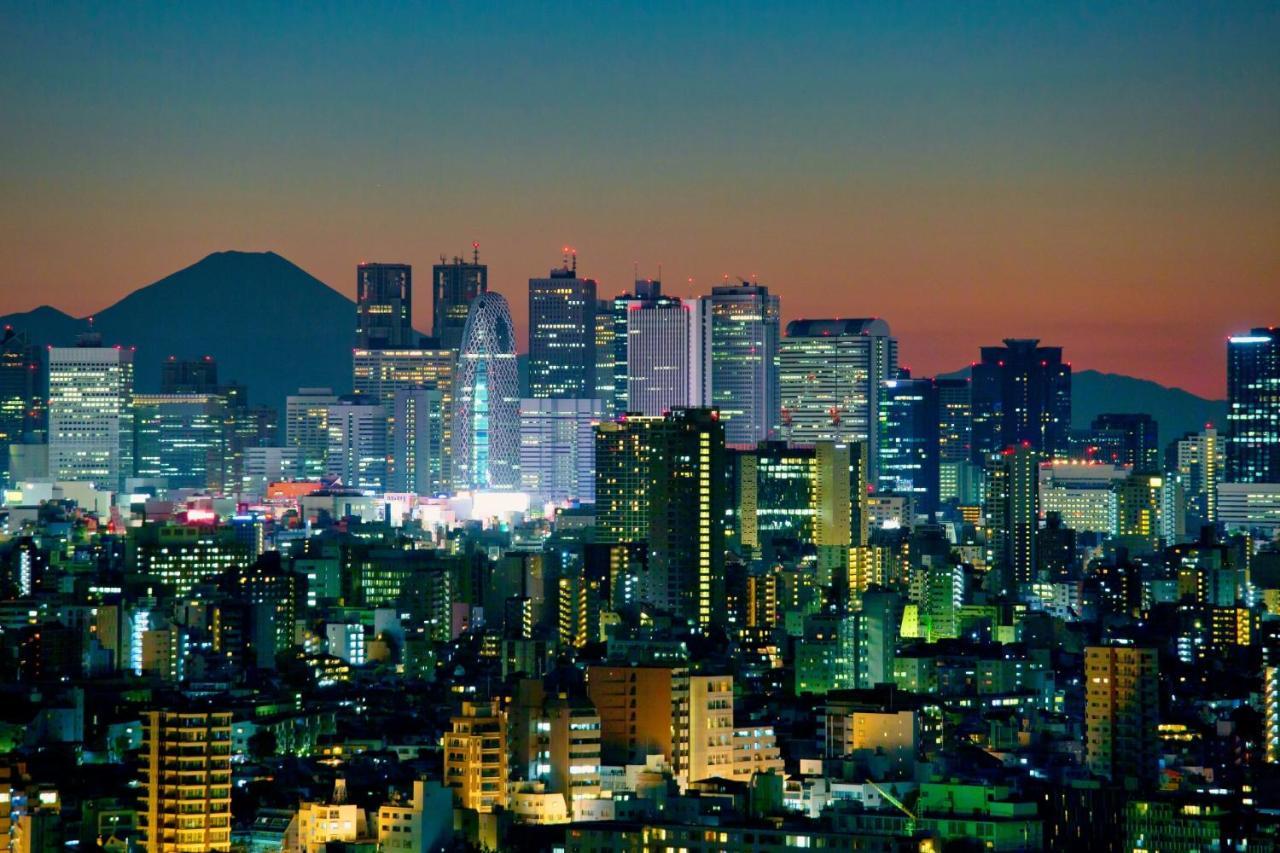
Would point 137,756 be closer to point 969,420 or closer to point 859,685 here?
point 859,685

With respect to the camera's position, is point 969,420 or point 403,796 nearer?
point 403,796

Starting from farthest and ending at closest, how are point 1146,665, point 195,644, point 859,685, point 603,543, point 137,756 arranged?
point 603,543 < point 195,644 < point 859,685 < point 1146,665 < point 137,756

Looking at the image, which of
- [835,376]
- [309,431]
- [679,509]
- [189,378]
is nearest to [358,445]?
[309,431]

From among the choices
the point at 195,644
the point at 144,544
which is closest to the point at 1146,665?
the point at 195,644

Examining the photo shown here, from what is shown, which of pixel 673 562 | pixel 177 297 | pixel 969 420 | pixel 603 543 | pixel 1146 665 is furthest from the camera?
pixel 177 297

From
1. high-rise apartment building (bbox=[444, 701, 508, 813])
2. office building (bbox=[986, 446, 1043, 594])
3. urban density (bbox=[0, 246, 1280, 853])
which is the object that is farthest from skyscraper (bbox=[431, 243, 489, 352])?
high-rise apartment building (bbox=[444, 701, 508, 813])

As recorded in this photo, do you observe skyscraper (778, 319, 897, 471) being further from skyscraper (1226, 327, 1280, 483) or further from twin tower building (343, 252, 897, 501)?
skyscraper (1226, 327, 1280, 483)

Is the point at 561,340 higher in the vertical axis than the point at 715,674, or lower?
higher

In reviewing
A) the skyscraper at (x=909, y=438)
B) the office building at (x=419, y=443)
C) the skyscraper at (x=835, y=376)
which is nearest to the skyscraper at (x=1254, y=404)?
the skyscraper at (x=909, y=438)
